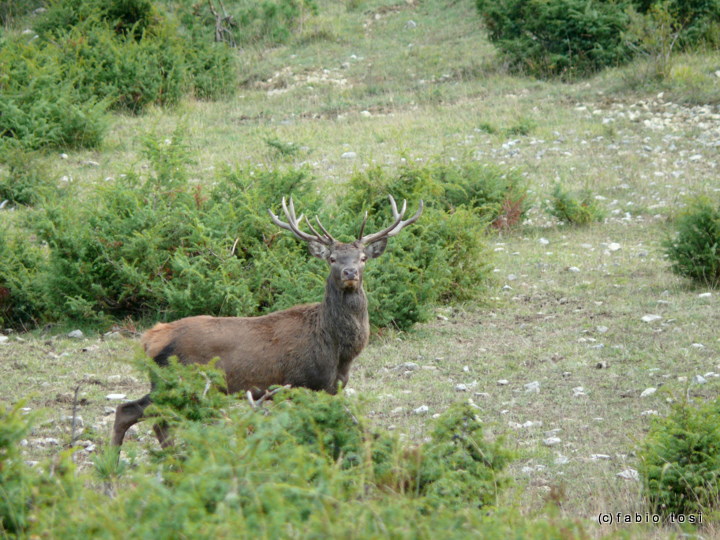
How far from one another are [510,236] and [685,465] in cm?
785

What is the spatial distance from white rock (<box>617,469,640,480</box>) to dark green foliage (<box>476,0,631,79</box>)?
48.0 feet

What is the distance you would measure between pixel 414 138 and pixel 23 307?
8418 mm

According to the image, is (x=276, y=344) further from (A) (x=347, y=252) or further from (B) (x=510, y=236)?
(B) (x=510, y=236)

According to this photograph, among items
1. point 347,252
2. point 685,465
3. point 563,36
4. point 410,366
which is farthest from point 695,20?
point 685,465

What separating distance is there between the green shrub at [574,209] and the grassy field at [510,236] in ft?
0.65

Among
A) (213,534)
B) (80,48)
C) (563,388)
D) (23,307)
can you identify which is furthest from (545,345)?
(80,48)

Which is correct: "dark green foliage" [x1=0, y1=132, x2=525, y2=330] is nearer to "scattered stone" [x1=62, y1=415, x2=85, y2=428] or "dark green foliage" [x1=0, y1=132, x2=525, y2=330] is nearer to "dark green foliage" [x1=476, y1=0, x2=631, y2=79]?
"scattered stone" [x1=62, y1=415, x2=85, y2=428]

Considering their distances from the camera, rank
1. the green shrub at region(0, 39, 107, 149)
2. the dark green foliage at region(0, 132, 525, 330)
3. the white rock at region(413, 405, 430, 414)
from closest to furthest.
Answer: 1. the white rock at region(413, 405, 430, 414)
2. the dark green foliage at region(0, 132, 525, 330)
3. the green shrub at region(0, 39, 107, 149)

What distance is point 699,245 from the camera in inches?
428

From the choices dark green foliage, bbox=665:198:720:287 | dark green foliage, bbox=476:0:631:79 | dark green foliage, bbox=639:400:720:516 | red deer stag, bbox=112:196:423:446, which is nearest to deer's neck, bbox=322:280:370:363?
red deer stag, bbox=112:196:423:446

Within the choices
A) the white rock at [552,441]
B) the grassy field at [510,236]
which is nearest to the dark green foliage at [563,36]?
the grassy field at [510,236]

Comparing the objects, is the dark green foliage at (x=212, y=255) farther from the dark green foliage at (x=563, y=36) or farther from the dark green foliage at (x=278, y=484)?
the dark green foliage at (x=563, y=36)

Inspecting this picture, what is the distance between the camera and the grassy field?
753 centimetres

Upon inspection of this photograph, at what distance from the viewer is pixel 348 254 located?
755 cm
